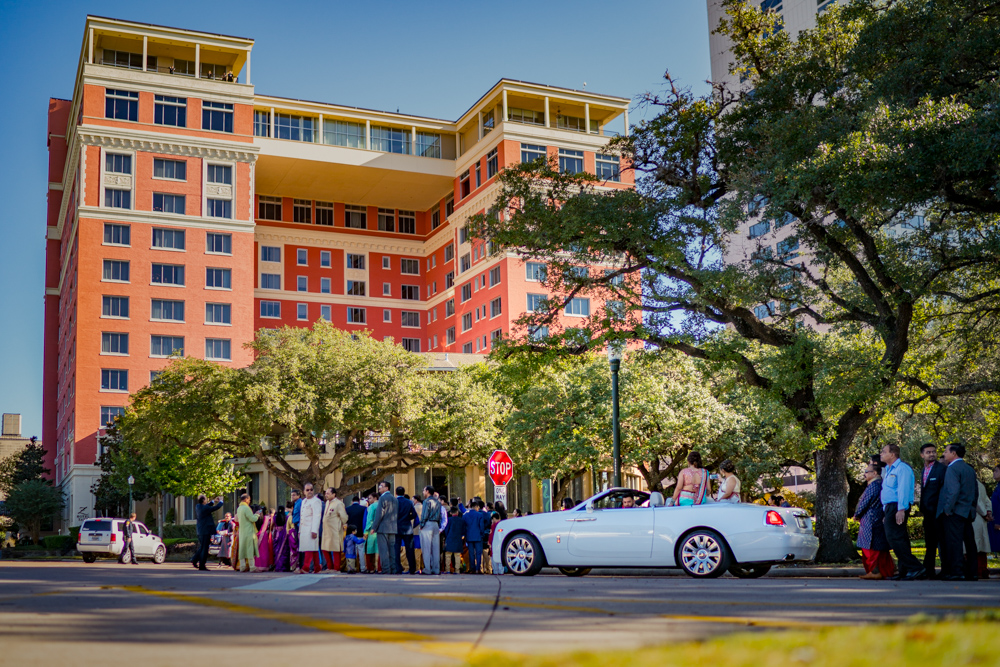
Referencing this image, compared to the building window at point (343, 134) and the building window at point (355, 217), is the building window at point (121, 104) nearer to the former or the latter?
the building window at point (343, 134)

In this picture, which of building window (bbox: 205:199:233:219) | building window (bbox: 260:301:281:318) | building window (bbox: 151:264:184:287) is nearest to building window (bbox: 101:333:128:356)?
building window (bbox: 151:264:184:287)

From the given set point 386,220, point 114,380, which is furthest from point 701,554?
point 386,220

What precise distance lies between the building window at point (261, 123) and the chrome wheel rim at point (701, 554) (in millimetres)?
67236

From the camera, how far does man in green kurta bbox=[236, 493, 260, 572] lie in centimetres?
2030

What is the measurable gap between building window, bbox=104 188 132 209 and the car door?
2310 inches


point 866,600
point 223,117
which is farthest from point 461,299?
point 866,600

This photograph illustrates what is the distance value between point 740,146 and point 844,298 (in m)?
5.07

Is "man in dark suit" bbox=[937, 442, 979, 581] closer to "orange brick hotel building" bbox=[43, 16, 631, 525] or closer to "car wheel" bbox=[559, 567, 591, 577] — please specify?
"car wheel" bbox=[559, 567, 591, 577]

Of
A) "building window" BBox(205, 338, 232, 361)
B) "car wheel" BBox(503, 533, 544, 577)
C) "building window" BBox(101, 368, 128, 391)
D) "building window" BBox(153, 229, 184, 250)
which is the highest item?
"building window" BBox(153, 229, 184, 250)

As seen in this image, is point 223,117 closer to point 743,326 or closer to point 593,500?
point 743,326

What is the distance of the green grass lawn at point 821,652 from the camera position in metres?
5.20

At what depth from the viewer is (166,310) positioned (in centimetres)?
6550

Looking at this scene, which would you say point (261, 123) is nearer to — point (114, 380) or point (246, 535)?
point (114, 380)

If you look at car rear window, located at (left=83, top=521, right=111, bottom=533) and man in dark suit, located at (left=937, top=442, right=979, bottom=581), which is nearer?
man in dark suit, located at (left=937, top=442, right=979, bottom=581)
